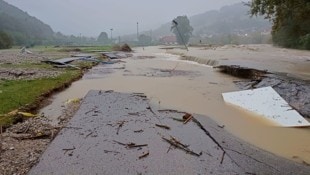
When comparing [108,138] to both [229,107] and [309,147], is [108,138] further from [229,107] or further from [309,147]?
[229,107]

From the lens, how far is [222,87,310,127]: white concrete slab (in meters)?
8.41

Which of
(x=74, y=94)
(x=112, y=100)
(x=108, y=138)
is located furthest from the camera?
(x=74, y=94)

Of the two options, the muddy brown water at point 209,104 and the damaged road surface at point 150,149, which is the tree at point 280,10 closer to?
the muddy brown water at point 209,104

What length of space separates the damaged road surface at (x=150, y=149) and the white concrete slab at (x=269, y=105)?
1.92 meters

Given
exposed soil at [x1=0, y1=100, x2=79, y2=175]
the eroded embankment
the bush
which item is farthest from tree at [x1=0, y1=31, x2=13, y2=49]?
exposed soil at [x1=0, y1=100, x2=79, y2=175]

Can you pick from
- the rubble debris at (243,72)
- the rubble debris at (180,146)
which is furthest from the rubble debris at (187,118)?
the rubble debris at (243,72)

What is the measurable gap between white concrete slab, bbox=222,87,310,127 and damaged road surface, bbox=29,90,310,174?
1916 millimetres

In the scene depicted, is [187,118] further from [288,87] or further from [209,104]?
[288,87]

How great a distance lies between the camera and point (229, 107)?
33.4ft

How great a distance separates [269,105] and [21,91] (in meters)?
7.73

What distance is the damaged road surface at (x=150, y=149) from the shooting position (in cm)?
497

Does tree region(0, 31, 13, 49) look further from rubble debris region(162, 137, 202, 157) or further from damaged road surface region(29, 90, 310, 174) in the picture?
rubble debris region(162, 137, 202, 157)

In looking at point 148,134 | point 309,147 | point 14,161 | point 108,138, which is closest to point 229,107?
point 309,147

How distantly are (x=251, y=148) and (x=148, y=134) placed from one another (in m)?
1.96
